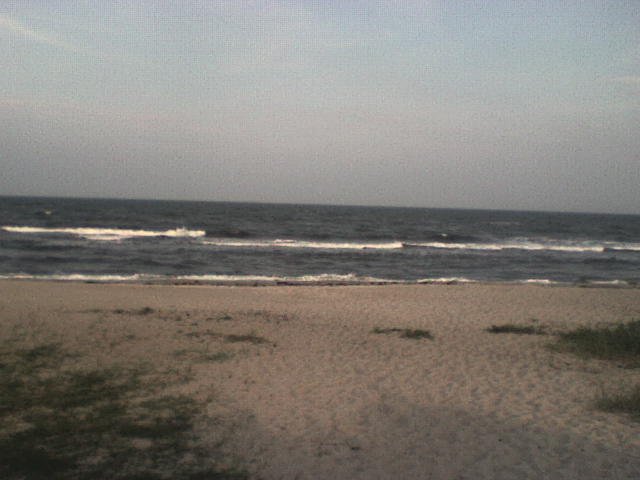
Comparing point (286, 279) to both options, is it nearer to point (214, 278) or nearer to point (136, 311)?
point (214, 278)

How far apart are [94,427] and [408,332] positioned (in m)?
6.83

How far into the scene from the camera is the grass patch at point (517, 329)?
11.3m

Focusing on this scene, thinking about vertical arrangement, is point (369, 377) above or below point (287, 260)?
below

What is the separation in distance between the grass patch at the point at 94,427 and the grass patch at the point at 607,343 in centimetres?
736

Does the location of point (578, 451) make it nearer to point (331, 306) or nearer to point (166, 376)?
point (166, 376)

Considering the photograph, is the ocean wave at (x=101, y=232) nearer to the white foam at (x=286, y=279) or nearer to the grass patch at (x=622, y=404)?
the white foam at (x=286, y=279)

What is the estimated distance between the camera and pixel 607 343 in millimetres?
9664

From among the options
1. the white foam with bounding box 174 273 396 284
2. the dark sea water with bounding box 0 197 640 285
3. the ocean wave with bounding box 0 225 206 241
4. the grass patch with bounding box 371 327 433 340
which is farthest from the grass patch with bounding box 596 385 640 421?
the ocean wave with bounding box 0 225 206 241

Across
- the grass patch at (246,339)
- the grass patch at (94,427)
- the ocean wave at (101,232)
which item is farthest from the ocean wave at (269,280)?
the ocean wave at (101,232)

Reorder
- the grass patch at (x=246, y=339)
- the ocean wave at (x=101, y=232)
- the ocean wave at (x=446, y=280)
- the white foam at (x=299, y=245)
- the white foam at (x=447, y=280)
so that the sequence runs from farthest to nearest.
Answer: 1. the ocean wave at (x=101, y=232)
2. the white foam at (x=299, y=245)
3. the white foam at (x=447, y=280)
4. the ocean wave at (x=446, y=280)
5. the grass patch at (x=246, y=339)

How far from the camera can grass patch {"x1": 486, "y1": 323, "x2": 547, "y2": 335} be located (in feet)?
37.1

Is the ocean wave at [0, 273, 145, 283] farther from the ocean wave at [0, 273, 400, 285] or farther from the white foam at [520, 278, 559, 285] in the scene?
the white foam at [520, 278, 559, 285]

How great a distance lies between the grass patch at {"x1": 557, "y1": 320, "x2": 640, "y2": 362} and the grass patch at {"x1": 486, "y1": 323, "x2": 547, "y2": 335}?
0.75 meters

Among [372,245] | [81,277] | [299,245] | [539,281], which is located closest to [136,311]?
[81,277]
